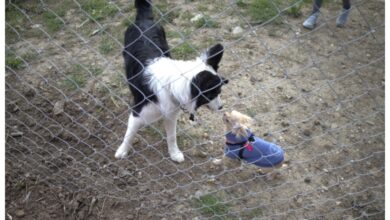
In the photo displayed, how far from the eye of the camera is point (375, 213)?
8.21 ft

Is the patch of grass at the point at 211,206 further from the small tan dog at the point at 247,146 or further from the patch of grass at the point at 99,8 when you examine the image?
the patch of grass at the point at 99,8

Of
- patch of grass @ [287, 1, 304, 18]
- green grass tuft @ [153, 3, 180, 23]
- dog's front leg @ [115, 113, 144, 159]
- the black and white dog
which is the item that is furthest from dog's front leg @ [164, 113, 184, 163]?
patch of grass @ [287, 1, 304, 18]

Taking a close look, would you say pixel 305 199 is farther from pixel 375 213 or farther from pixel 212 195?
pixel 212 195

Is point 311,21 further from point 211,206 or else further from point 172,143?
→ point 211,206

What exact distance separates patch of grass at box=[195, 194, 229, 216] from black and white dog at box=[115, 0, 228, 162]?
42cm

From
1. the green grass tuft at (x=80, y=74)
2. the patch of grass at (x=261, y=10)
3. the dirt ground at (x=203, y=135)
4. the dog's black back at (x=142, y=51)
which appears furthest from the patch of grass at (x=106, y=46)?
the patch of grass at (x=261, y=10)

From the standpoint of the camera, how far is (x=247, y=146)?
2482 mm

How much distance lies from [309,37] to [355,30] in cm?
52

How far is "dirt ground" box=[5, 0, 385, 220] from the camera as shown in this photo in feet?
8.53

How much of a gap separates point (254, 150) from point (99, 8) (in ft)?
9.17

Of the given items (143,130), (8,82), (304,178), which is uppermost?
(8,82)

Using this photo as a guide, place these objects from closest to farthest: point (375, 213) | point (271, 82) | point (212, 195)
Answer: point (375, 213)
point (212, 195)
point (271, 82)

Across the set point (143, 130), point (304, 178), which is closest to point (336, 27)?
point (304, 178)

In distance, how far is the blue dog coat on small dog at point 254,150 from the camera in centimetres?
248
